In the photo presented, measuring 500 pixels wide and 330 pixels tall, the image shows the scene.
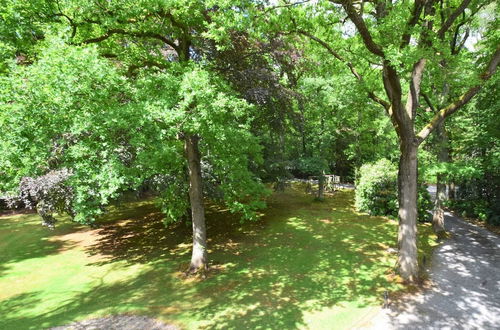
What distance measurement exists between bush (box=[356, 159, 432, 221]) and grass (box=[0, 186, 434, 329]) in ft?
2.73

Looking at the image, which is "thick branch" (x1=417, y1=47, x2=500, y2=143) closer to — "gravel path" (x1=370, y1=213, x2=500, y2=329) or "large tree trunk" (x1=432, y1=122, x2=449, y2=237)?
"large tree trunk" (x1=432, y1=122, x2=449, y2=237)

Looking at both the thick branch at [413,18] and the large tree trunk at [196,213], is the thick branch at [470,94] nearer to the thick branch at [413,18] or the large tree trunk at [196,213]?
the thick branch at [413,18]

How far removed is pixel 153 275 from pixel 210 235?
439 cm

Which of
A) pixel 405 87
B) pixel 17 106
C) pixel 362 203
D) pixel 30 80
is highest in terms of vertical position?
pixel 405 87

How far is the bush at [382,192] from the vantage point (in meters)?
16.8

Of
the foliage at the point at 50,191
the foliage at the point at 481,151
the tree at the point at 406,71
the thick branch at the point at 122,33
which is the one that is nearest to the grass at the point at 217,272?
the tree at the point at 406,71

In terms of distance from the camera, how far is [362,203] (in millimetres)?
17984

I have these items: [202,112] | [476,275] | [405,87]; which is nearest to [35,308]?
[202,112]

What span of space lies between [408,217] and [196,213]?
7564mm

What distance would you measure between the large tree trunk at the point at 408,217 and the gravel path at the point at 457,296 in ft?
2.97

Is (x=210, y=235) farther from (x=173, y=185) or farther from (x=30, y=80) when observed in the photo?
(x=30, y=80)

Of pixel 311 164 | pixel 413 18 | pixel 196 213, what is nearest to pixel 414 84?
pixel 413 18

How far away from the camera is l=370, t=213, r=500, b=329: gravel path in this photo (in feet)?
24.4

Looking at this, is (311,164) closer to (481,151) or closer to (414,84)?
(414,84)
